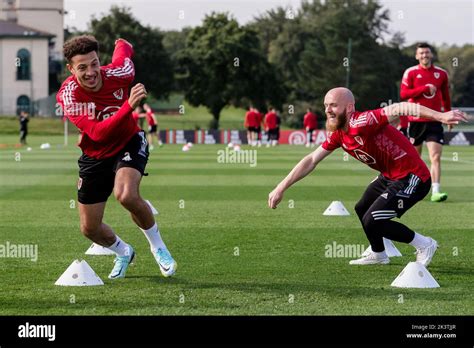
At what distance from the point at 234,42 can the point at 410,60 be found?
2587 centimetres

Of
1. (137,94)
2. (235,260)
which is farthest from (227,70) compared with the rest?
(137,94)

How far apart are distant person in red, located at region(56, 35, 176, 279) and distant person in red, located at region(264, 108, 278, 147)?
45212 mm

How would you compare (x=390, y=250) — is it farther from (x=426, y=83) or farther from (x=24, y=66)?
(x=24, y=66)

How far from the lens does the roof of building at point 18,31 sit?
3641 inches

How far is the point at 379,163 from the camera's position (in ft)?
31.3

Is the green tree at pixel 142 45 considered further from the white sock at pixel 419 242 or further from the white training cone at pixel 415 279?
the white training cone at pixel 415 279

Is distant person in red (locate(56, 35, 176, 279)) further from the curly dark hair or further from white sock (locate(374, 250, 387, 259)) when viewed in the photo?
white sock (locate(374, 250, 387, 259))

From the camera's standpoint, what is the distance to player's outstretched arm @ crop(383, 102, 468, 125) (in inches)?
319

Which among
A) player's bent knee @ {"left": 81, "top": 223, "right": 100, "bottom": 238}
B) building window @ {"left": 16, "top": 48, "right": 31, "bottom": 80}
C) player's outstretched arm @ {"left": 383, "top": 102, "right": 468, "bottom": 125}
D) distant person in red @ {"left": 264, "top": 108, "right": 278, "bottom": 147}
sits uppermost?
building window @ {"left": 16, "top": 48, "right": 31, "bottom": 80}

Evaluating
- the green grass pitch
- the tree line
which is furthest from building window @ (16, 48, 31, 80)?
the green grass pitch

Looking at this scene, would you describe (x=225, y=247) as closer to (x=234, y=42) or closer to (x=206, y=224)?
(x=206, y=224)

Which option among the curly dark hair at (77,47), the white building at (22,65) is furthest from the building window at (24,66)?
the curly dark hair at (77,47)
